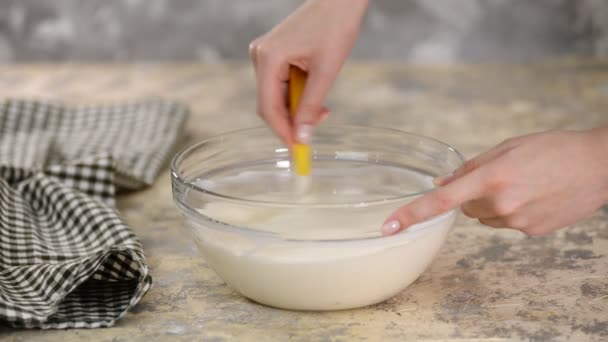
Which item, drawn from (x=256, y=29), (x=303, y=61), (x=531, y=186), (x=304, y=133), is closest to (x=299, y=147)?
(x=304, y=133)

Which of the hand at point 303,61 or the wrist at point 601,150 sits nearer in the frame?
the wrist at point 601,150

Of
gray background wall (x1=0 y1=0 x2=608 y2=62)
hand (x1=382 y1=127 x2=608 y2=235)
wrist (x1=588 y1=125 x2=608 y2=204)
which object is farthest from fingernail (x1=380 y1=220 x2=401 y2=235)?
gray background wall (x1=0 y1=0 x2=608 y2=62)

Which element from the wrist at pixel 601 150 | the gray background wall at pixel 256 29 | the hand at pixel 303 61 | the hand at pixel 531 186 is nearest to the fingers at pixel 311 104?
the hand at pixel 303 61

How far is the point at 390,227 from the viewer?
0.94 m

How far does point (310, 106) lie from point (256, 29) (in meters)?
1.61

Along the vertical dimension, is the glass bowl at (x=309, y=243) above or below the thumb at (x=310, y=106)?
below

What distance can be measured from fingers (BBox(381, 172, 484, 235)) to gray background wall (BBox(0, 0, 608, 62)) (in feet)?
5.93

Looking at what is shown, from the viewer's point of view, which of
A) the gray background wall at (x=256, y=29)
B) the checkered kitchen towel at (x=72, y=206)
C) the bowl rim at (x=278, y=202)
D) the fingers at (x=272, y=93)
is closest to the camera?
the bowl rim at (x=278, y=202)

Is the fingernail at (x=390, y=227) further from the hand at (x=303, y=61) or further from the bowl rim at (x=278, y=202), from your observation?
the hand at (x=303, y=61)

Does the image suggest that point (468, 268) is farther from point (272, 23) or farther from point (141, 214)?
point (272, 23)

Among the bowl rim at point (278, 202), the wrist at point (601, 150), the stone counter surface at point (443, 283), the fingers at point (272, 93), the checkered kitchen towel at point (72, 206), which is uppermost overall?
the wrist at point (601, 150)

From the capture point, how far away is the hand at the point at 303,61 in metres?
1.16

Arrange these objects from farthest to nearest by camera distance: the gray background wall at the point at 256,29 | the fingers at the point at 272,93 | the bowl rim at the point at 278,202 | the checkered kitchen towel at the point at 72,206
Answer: the gray background wall at the point at 256,29 → the fingers at the point at 272,93 → the checkered kitchen towel at the point at 72,206 → the bowl rim at the point at 278,202

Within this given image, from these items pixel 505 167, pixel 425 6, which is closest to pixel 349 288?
pixel 505 167
